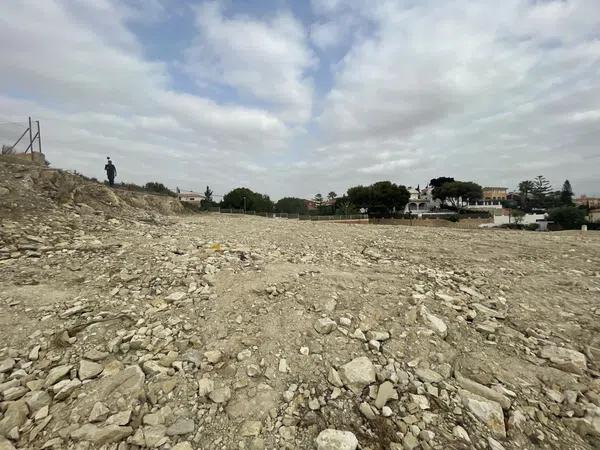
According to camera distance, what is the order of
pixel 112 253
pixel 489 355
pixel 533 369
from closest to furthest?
pixel 533 369 < pixel 489 355 < pixel 112 253

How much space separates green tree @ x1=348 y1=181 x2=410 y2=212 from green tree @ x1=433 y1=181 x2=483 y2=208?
48.4 feet

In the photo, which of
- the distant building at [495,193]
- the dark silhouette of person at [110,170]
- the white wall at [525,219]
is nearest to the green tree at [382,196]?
the white wall at [525,219]

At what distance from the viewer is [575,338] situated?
2916mm

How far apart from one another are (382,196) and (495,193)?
167 ft

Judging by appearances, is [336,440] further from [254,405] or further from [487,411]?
[487,411]

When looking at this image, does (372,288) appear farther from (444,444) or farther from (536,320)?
(444,444)

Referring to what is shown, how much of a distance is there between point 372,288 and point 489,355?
1.54 m

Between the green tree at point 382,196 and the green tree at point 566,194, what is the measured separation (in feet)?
151

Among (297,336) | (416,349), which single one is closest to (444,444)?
(416,349)

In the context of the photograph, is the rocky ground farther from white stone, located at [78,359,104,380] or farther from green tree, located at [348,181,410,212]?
green tree, located at [348,181,410,212]

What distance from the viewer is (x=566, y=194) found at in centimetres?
6481

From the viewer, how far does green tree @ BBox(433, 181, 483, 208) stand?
168 ft

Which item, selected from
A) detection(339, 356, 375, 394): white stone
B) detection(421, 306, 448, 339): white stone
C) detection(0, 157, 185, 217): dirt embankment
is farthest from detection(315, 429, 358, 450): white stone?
detection(0, 157, 185, 217): dirt embankment

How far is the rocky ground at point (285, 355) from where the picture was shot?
1871 millimetres
